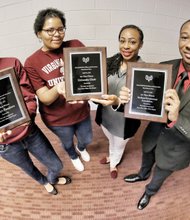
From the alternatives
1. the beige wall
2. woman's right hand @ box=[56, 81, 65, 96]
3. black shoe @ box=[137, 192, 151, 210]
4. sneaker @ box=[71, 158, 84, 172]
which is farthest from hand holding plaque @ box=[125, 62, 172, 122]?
the beige wall

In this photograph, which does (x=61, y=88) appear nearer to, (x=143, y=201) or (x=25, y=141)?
(x=25, y=141)

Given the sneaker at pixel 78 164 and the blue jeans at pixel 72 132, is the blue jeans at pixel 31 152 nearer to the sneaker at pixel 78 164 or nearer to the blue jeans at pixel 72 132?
the blue jeans at pixel 72 132

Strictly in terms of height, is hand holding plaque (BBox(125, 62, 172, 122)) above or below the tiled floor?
above

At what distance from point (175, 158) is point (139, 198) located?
729mm

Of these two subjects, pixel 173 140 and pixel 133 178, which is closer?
pixel 173 140

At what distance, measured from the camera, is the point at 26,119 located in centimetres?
134

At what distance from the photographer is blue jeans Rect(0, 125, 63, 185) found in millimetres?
1486

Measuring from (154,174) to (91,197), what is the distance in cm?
63

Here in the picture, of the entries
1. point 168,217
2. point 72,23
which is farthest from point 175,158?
point 72,23

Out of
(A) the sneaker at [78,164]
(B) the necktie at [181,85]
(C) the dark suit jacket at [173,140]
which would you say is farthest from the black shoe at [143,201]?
(B) the necktie at [181,85]

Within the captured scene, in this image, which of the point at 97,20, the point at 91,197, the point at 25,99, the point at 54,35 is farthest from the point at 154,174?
the point at 97,20

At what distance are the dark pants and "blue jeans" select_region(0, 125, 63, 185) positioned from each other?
72cm

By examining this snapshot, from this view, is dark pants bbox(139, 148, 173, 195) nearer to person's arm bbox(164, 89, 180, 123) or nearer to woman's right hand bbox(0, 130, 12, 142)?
person's arm bbox(164, 89, 180, 123)

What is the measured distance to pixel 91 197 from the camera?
6.73ft
